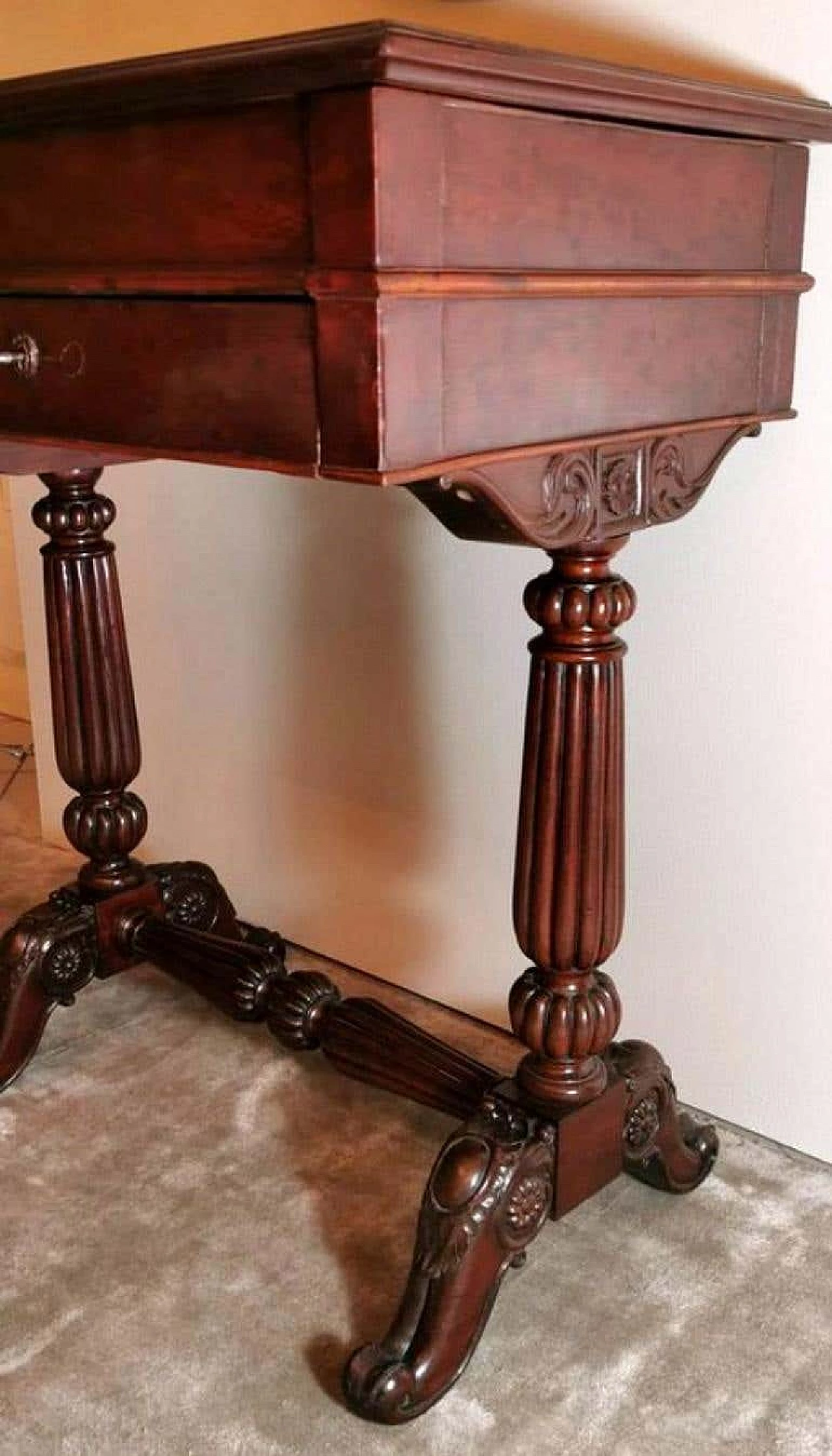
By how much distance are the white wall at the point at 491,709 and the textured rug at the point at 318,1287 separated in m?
0.19

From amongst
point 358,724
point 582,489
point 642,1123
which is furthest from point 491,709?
point 582,489

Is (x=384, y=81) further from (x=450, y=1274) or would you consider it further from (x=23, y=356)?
(x=450, y=1274)

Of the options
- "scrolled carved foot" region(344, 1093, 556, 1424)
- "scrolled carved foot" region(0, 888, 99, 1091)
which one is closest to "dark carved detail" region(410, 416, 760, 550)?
"scrolled carved foot" region(344, 1093, 556, 1424)

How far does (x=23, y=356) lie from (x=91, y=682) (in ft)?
2.12

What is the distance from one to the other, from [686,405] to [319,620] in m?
0.78

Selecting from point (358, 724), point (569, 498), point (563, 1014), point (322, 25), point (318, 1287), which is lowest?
point (318, 1287)

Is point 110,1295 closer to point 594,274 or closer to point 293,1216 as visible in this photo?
point 293,1216

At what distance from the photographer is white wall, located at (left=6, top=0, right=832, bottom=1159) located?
1.40 meters

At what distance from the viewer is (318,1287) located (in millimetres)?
1334

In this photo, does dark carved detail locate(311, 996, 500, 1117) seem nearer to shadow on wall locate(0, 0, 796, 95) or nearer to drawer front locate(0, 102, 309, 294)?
drawer front locate(0, 102, 309, 294)

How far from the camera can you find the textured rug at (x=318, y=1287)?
1.18m

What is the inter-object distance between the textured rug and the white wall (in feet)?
0.64

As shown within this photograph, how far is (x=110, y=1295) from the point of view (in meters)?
1.33

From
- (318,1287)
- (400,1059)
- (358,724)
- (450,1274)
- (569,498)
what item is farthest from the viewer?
(358,724)
